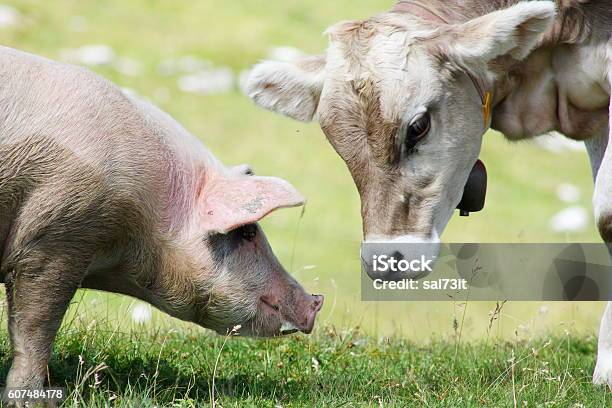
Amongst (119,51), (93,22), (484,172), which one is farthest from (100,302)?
(93,22)

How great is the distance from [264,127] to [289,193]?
3015 centimetres

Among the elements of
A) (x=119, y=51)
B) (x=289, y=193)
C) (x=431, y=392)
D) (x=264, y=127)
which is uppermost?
(x=119, y=51)

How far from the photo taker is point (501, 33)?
634cm

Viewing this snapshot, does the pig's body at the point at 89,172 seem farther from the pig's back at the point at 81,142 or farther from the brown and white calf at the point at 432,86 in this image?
the brown and white calf at the point at 432,86

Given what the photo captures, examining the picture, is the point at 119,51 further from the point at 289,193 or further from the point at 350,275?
the point at 289,193

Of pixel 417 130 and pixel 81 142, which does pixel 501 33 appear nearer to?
pixel 417 130

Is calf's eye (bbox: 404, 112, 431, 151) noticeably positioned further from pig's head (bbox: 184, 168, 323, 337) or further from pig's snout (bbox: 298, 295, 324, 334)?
pig's snout (bbox: 298, 295, 324, 334)

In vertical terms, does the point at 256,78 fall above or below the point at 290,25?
below

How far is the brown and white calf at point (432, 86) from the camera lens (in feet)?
21.1

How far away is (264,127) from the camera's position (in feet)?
119

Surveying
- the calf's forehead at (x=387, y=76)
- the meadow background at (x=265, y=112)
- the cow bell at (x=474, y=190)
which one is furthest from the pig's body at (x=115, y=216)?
the meadow background at (x=265, y=112)

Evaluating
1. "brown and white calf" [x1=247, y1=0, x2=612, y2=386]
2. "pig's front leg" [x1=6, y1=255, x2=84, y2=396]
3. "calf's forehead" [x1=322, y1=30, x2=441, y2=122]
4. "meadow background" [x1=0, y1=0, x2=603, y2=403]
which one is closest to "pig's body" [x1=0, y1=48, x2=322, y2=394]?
"pig's front leg" [x1=6, y1=255, x2=84, y2=396]

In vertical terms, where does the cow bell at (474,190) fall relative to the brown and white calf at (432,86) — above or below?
below
